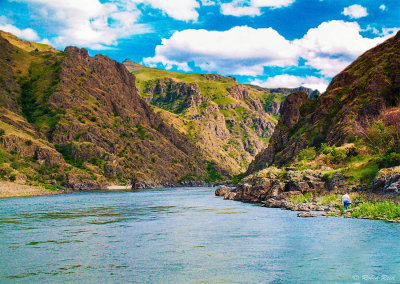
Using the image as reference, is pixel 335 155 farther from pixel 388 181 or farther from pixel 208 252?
pixel 208 252

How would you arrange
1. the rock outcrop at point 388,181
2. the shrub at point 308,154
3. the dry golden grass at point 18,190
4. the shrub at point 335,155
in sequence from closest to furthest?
the rock outcrop at point 388,181 → the shrub at point 335,155 → the shrub at point 308,154 → the dry golden grass at point 18,190

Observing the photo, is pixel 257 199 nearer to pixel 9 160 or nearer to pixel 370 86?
pixel 370 86

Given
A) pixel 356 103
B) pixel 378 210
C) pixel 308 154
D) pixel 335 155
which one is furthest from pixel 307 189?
pixel 356 103

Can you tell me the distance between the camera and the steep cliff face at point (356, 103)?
108 meters

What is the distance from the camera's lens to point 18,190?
157625 millimetres

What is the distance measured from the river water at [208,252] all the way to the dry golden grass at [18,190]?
4229 inches

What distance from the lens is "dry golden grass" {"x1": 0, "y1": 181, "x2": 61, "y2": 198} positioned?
486 ft

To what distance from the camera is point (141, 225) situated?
177 ft

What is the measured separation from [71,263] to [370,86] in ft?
375

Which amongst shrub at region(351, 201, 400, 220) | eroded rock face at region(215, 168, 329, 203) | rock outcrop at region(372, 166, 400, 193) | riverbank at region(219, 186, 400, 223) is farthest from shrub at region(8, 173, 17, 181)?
shrub at region(351, 201, 400, 220)

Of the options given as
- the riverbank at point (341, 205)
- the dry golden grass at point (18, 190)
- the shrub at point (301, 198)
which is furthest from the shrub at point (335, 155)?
the dry golden grass at point (18, 190)

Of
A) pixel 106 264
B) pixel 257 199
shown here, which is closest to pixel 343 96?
pixel 257 199

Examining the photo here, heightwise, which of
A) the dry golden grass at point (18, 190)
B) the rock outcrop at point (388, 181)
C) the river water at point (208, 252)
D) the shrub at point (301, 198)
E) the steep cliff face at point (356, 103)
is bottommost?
the dry golden grass at point (18, 190)

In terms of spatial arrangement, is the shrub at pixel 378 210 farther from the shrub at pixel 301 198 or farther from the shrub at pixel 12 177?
the shrub at pixel 12 177
